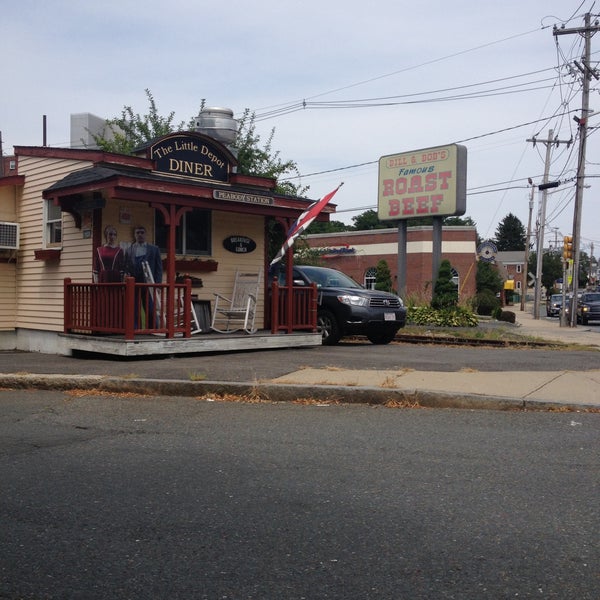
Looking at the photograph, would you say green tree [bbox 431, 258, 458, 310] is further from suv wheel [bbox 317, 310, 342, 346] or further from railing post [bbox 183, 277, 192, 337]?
railing post [bbox 183, 277, 192, 337]

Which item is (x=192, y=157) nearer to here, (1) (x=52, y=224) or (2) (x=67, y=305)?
(1) (x=52, y=224)

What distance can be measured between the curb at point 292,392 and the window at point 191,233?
489cm

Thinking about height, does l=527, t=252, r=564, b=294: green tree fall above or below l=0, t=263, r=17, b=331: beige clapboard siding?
above

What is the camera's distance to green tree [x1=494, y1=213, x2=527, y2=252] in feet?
477

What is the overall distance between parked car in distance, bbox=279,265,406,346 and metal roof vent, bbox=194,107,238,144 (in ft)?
14.7

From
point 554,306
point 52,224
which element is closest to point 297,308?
point 52,224

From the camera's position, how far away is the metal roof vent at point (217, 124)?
1814cm

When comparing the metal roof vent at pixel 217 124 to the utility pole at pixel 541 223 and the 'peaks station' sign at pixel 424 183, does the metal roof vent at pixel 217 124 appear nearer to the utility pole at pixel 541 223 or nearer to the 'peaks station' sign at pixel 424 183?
the 'peaks station' sign at pixel 424 183

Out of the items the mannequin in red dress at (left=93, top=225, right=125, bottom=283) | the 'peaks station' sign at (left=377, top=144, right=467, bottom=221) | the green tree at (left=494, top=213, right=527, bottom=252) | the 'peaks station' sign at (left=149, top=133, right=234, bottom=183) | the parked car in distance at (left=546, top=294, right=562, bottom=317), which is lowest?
the parked car in distance at (left=546, top=294, right=562, bottom=317)

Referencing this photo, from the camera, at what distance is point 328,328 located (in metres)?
15.4

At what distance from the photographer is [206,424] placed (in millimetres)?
7078

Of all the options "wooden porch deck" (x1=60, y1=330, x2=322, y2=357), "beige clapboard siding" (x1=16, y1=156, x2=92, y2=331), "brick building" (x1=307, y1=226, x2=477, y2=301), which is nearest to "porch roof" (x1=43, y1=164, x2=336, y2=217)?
"beige clapboard siding" (x1=16, y1=156, x2=92, y2=331)

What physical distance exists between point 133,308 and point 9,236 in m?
4.55

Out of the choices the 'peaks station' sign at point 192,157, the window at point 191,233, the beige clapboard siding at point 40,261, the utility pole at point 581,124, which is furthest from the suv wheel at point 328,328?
the utility pole at point 581,124
